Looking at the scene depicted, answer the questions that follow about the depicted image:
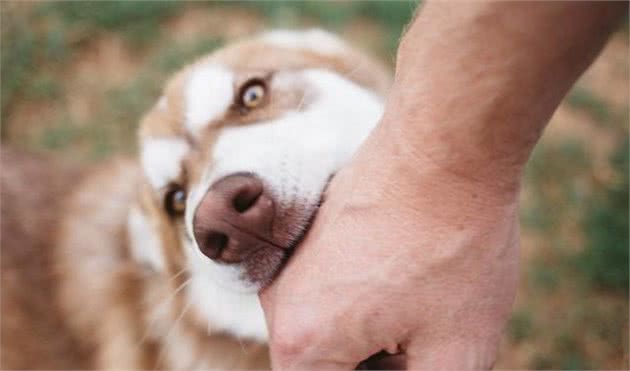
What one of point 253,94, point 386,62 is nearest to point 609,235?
point 386,62

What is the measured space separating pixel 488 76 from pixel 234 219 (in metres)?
0.70

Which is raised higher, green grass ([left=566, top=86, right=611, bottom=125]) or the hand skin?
the hand skin

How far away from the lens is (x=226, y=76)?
2.48 metres

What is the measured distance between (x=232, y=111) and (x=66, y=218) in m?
0.98

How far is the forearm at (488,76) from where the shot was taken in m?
1.30

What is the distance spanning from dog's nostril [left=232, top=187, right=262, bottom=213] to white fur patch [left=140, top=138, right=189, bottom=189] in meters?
0.63

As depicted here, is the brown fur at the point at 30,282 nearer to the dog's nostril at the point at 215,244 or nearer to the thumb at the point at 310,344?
the dog's nostril at the point at 215,244

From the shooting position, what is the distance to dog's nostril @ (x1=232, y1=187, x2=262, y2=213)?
1.80 metres

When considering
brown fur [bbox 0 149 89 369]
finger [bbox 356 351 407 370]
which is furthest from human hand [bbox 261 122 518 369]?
brown fur [bbox 0 149 89 369]

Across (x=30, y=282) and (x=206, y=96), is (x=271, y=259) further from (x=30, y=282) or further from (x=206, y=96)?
(x=30, y=282)

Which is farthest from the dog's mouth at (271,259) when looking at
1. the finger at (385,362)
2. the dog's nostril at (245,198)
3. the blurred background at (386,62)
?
the blurred background at (386,62)

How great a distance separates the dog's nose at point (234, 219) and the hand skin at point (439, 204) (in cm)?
18

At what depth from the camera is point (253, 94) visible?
2453 mm

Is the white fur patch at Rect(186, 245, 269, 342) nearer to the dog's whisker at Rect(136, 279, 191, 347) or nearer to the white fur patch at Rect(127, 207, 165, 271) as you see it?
the dog's whisker at Rect(136, 279, 191, 347)
